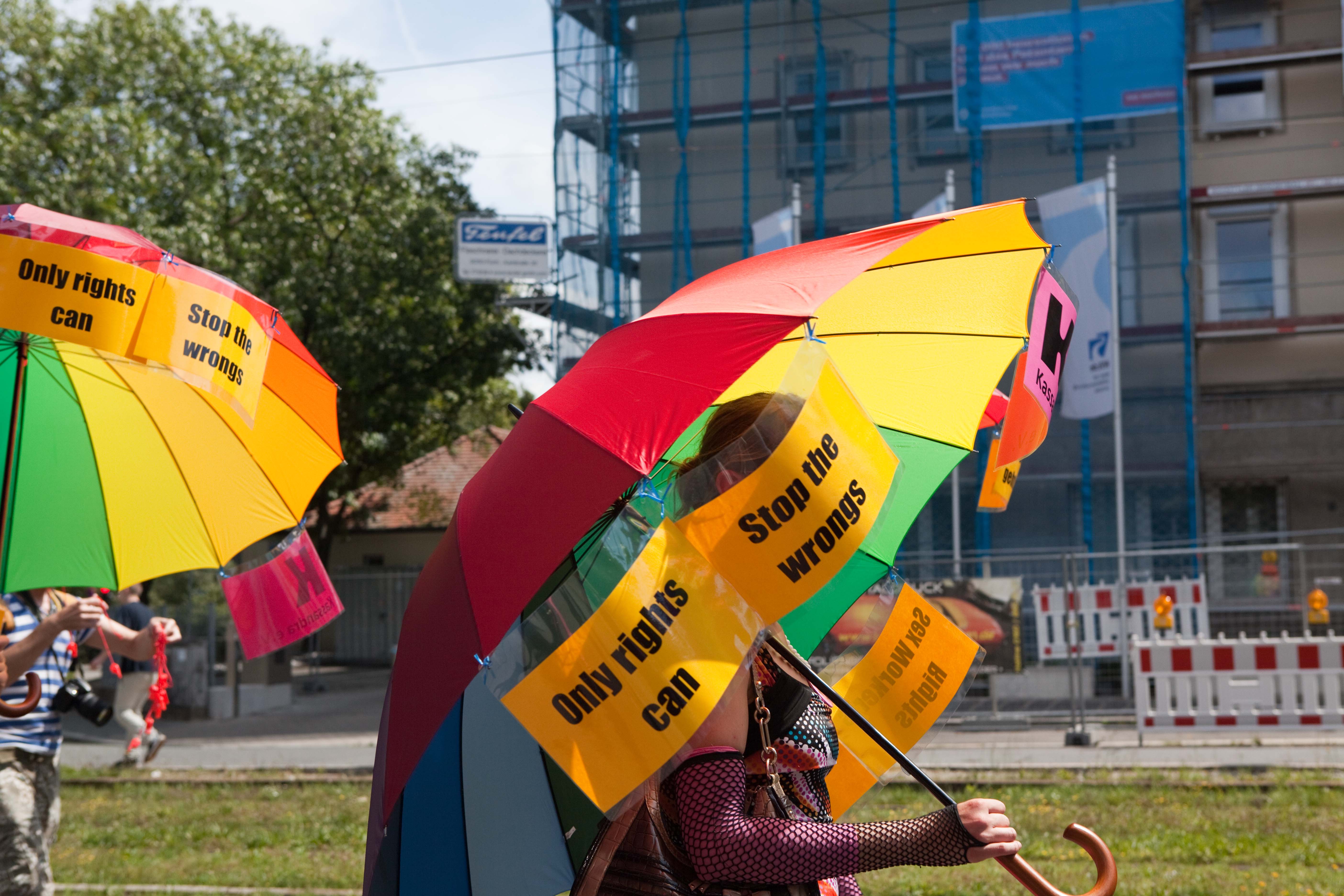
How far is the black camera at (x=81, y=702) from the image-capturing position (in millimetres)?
4598

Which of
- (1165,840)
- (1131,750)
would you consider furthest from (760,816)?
(1131,750)

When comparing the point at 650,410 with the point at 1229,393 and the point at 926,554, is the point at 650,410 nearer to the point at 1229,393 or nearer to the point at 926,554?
the point at 926,554

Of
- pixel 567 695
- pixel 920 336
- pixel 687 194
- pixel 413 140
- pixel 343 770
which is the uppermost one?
pixel 413 140

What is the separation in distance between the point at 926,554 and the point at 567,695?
731 inches

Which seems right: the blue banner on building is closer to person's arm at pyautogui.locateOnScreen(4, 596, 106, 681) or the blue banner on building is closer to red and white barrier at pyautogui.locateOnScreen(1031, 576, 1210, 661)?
red and white barrier at pyautogui.locateOnScreen(1031, 576, 1210, 661)

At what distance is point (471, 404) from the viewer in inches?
1104

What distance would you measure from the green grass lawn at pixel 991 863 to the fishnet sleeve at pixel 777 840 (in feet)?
10.9

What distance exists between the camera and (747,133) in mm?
23984

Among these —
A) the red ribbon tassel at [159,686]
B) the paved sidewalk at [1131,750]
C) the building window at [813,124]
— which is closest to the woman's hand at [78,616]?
the red ribbon tassel at [159,686]

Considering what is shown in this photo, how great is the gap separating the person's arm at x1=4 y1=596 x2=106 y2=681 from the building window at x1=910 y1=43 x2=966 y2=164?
68.4 ft

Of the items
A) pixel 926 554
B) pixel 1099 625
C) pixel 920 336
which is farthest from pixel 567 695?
pixel 926 554

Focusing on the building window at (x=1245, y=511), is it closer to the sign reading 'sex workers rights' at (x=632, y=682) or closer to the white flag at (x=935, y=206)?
the white flag at (x=935, y=206)

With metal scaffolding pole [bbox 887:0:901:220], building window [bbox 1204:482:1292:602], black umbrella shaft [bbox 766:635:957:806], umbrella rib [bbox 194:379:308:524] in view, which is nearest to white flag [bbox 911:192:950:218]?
metal scaffolding pole [bbox 887:0:901:220]

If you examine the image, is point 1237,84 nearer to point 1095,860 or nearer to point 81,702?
point 81,702
